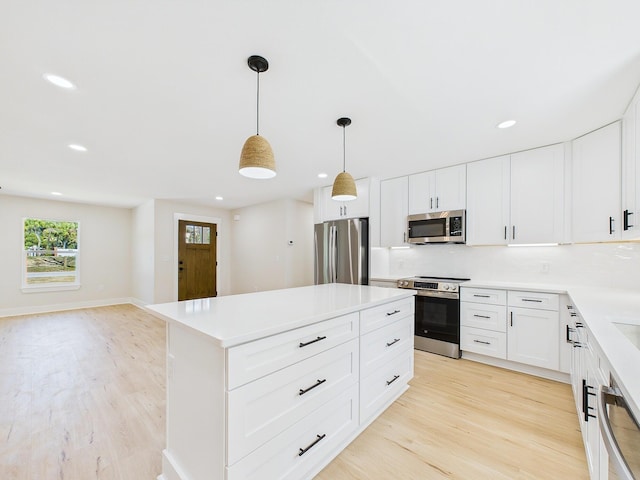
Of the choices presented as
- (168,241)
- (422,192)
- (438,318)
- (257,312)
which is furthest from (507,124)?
(168,241)

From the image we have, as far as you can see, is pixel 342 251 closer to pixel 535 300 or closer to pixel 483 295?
pixel 483 295

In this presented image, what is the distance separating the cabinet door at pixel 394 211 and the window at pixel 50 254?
22.1ft

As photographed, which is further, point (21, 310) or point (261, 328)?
point (21, 310)

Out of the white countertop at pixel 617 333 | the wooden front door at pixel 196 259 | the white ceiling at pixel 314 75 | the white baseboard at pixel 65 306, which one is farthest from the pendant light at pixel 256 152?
the white baseboard at pixel 65 306

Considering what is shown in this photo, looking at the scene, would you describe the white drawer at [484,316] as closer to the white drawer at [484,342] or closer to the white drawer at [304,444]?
the white drawer at [484,342]

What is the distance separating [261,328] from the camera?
3.98ft

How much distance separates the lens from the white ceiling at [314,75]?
4.43 ft

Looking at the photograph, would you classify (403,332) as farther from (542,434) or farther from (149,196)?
A: (149,196)

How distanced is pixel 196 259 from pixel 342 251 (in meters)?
4.02

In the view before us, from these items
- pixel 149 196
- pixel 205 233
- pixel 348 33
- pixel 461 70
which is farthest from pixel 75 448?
pixel 205 233

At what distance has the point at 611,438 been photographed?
75cm

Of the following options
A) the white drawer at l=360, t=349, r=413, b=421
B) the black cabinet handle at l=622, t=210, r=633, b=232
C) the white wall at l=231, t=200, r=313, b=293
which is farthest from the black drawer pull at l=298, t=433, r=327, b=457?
the white wall at l=231, t=200, r=313, b=293

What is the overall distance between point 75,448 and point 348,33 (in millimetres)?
2995

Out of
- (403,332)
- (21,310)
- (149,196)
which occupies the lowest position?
(21,310)
